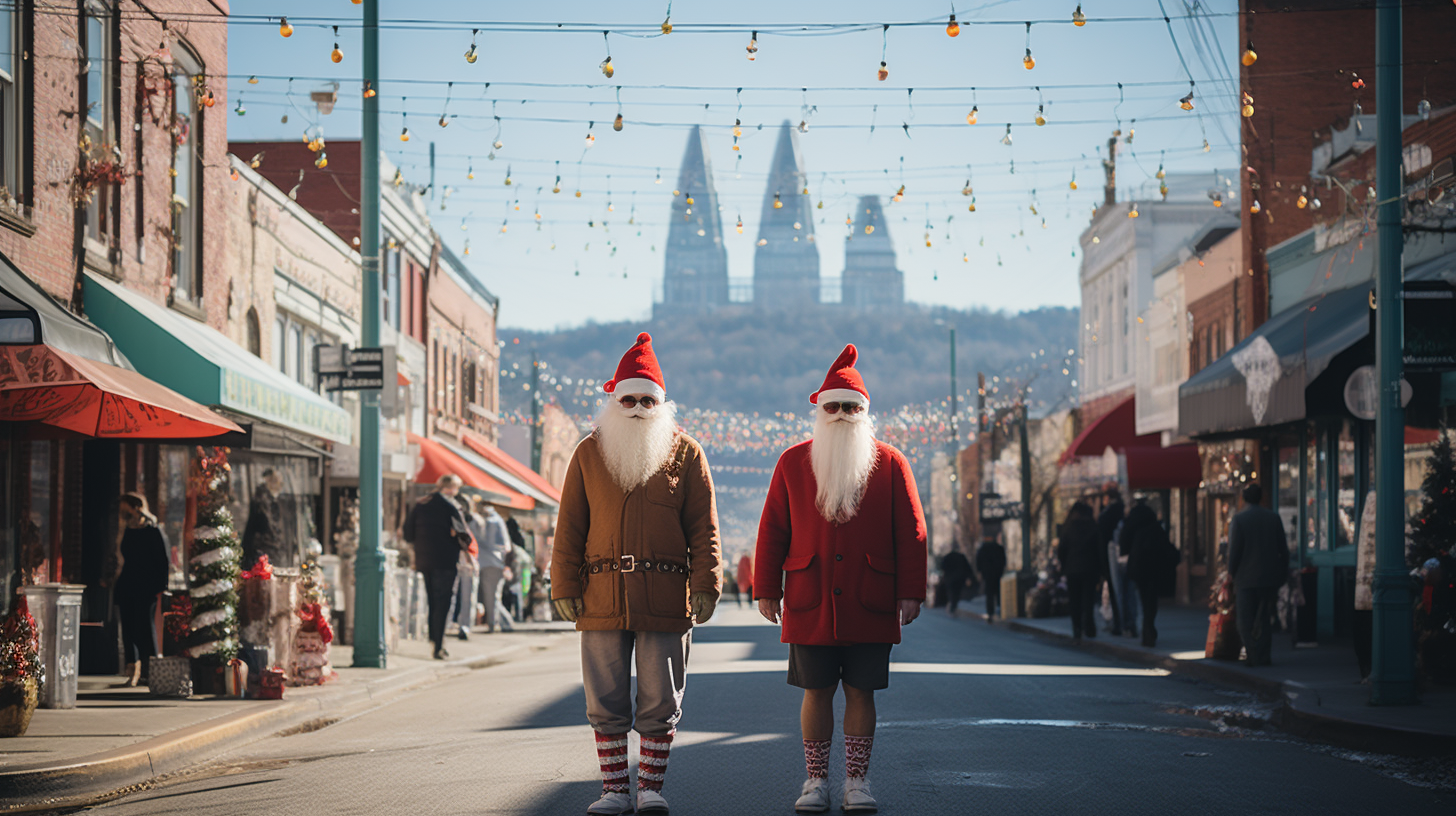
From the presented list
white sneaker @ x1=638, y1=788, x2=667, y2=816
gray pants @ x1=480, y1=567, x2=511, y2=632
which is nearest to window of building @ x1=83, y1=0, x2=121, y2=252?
gray pants @ x1=480, y1=567, x2=511, y2=632

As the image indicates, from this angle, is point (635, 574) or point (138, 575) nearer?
point (635, 574)

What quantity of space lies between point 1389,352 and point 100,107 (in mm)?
12396

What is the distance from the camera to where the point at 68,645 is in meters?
12.0

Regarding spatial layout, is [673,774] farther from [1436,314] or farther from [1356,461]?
[1356,461]

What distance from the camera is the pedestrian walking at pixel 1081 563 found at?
21.0 meters

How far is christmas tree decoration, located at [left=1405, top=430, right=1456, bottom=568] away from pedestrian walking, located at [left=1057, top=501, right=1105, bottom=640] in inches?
287

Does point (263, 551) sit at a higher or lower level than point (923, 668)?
higher

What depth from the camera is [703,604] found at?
7.27 metres

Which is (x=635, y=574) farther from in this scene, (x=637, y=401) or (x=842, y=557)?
(x=842, y=557)

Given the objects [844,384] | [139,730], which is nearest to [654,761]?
[844,384]

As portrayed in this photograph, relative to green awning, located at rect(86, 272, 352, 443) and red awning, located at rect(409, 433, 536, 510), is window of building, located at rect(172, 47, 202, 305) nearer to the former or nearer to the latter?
green awning, located at rect(86, 272, 352, 443)

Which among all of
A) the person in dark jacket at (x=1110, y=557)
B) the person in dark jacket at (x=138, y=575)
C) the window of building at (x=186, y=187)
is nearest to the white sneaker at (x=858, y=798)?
the person in dark jacket at (x=138, y=575)

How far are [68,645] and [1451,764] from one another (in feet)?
31.1

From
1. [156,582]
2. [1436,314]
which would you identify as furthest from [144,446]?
[1436,314]
